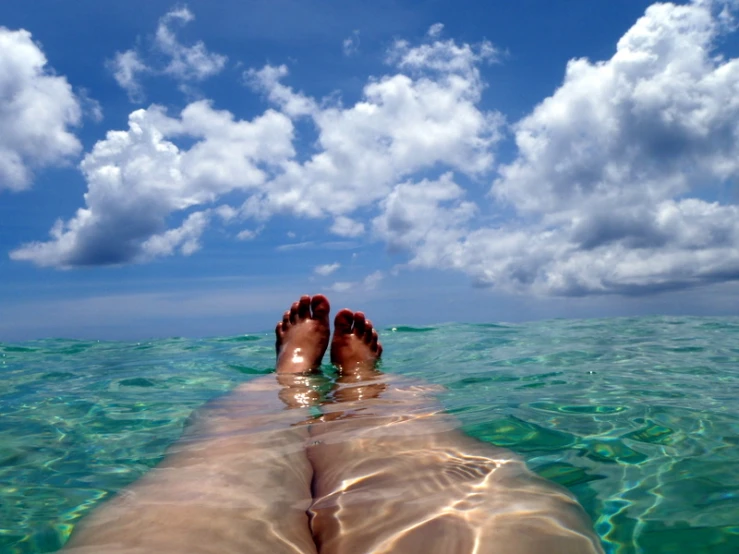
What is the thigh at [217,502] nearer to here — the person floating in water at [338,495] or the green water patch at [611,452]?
the person floating in water at [338,495]

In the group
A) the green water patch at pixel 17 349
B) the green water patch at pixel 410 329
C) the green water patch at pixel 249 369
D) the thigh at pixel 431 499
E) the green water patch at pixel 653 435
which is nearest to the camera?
the thigh at pixel 431 499

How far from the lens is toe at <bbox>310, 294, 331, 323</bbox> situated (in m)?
6.09

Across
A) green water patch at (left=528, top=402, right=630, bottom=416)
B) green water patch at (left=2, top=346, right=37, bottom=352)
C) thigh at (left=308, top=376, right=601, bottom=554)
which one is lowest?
thigh at (left=308, top=376, right=601, bottom=554)

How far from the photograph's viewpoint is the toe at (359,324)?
615 cm

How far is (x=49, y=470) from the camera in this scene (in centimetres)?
241

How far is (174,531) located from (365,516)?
0.64 meters

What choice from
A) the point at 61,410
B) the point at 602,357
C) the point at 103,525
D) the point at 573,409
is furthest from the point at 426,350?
the point at 103,525

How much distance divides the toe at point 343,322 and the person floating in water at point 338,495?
2917mm

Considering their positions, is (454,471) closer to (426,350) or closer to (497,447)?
(497,447)

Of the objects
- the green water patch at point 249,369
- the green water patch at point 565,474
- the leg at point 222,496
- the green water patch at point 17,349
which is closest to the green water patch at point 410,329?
the green water patch at point 249,369

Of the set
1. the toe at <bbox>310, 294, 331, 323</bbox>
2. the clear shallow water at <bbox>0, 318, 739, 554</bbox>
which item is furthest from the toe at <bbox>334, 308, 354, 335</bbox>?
the clear shallow water at <bbox>0, 318, 739, 554</bbox>

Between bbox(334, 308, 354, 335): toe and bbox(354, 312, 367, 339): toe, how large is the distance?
61 mm

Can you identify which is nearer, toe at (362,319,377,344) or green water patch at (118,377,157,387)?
green water patch at (118,377,157,387)

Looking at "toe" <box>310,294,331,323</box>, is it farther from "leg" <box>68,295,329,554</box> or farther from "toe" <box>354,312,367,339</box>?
"leg" <box>68,295,329,554</box>
